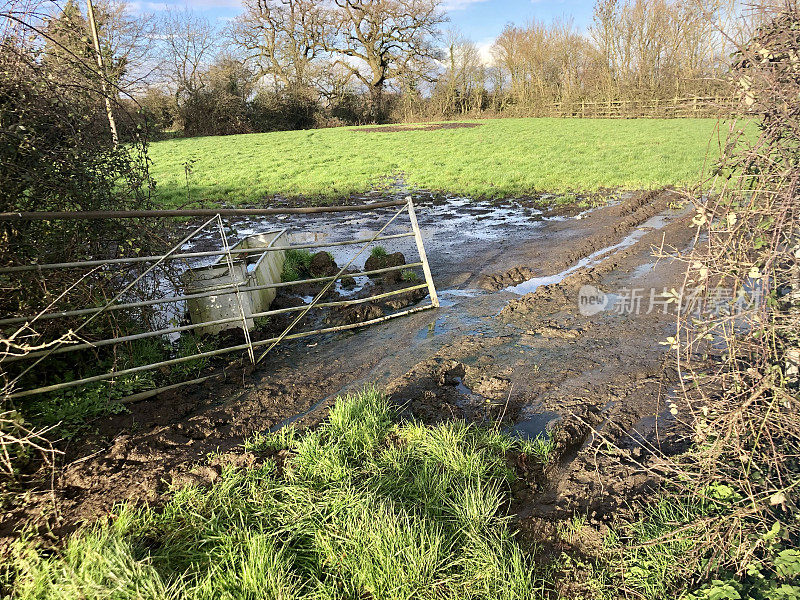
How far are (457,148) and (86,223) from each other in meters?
19.6

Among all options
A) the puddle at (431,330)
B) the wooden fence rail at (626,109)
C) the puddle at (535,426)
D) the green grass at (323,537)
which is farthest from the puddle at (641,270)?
the wooden fence rail at (626,109)

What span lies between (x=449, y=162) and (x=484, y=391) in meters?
15.8

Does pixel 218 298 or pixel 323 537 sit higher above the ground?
pixel 218 298

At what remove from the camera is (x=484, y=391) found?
177 inches

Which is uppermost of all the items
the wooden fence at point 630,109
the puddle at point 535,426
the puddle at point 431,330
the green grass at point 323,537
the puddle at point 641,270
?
the wooden fence at point 630,109

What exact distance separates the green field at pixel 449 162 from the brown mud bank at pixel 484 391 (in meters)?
6.13

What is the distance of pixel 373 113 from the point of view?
42.4 metres

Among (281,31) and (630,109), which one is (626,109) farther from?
(281,31)

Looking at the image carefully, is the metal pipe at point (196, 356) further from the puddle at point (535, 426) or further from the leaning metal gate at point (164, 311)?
the puddle at point (535, 426)

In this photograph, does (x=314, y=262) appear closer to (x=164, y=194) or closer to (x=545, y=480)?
(x=545, y=480)

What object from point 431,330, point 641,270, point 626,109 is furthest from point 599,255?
point 626,109

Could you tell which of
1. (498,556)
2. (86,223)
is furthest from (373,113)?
(498,556)

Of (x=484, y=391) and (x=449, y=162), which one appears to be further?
(x=449, y=162)

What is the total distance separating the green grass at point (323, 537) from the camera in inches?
97.0
